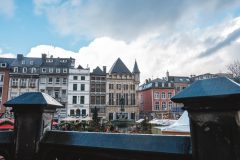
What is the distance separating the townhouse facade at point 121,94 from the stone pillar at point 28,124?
43.7 m

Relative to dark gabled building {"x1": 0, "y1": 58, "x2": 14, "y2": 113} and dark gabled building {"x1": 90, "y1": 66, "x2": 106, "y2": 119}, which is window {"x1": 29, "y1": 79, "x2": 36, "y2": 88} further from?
dark gabled building {"x1": 90, "y1": 66, "x2": 106, "y2": 119}

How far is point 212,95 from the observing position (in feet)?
7.35

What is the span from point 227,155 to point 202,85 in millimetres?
746

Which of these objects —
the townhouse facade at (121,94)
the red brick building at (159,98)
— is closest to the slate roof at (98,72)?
the townhouse facade at (121,94)

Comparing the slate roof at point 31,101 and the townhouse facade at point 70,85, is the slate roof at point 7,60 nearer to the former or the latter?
the townhouse facade at point 70,85

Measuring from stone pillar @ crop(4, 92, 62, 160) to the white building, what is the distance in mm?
42213

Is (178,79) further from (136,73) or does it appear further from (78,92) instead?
(78,92)

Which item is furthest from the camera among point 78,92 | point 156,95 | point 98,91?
point 156,95

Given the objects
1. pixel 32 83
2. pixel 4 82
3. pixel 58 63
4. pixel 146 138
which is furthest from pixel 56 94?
pixel 146 138

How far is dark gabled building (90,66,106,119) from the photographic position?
46.5 metres

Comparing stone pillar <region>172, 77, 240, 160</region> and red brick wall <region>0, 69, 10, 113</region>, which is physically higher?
red brick wall <region>0, 69, 10, 113</region>

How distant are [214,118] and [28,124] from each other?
2.59 m

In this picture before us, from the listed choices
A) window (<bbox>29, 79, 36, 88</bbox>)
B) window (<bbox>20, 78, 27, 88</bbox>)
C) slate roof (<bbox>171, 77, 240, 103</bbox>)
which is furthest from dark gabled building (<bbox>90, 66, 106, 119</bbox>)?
slate roof (<bbox>171, 77, 240, 103</bbox>)

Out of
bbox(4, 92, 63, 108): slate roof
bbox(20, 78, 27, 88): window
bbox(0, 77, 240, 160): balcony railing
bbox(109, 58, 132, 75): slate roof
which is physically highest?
bbox(109, 58, 132, 75): slate roof
